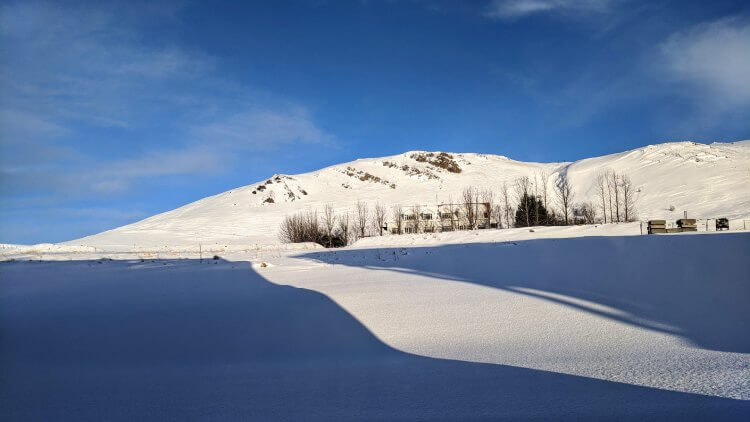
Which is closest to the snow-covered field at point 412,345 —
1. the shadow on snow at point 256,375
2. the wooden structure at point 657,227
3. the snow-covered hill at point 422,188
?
the shadow on snow at point 256,375

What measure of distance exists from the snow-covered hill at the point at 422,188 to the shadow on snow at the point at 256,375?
38.3 meters

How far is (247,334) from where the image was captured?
5168mm

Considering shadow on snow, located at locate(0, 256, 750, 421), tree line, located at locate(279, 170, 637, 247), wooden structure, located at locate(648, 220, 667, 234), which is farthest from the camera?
tree line, located at locate(279, 170, 637, 247)

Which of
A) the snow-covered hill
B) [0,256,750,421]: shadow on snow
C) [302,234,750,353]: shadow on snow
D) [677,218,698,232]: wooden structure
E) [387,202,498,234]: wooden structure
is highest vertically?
the snow-covered hill

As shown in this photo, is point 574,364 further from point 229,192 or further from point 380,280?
point 229,192

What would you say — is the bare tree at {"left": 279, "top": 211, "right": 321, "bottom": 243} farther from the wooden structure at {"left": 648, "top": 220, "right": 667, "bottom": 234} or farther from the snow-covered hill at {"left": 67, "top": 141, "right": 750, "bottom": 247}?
the wooden structure at {"left": 648, "top": 220, "right": 667, "bottom": 234}

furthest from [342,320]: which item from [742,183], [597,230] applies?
[742,183]

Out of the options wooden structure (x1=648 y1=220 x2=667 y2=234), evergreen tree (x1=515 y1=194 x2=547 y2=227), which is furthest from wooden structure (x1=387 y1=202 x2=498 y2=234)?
wooden structure (x1=648 y1=220 x2=667 y2=234)

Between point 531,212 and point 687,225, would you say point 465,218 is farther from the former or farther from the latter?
point 687,225

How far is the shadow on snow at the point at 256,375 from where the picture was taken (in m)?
2.89

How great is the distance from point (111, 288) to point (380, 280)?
5.29 metres

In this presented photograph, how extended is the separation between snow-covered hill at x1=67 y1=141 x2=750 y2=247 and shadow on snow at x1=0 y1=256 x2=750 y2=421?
38255 mm

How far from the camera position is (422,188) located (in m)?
84.3

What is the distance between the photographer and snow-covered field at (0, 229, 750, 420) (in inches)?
119
